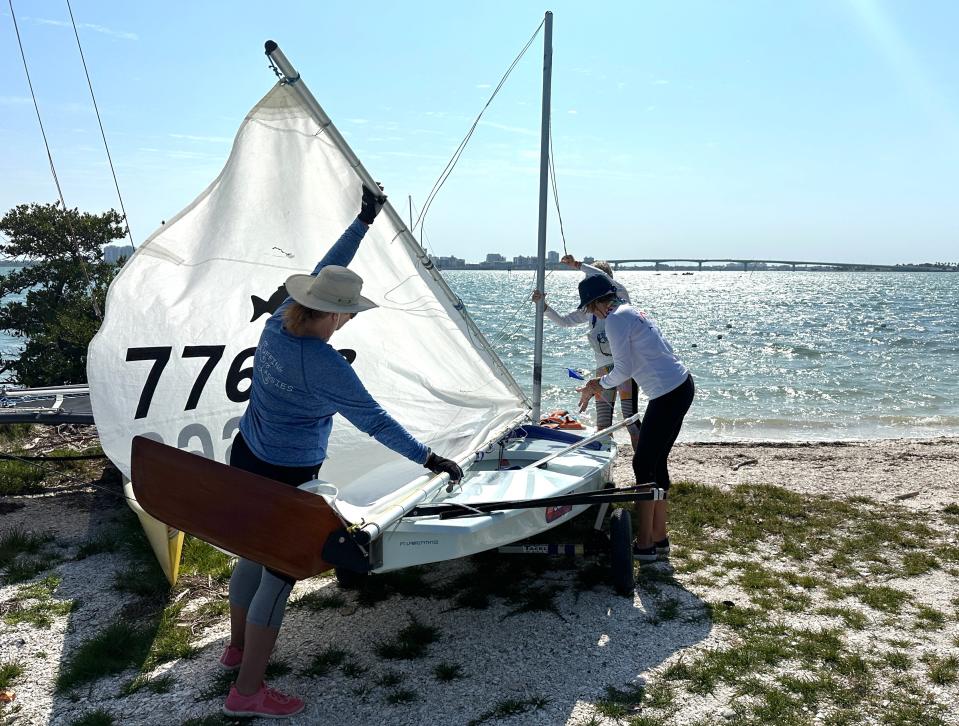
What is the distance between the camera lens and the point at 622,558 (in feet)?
15.2

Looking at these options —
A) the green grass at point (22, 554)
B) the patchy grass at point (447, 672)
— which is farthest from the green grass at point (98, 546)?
the patchy grass at point (447, 672)

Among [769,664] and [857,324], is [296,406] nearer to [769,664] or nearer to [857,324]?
[769,664]

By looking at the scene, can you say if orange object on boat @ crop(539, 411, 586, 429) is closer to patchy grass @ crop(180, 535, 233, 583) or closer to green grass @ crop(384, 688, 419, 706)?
patchy grass @ crop(180, 535, 233, 583)

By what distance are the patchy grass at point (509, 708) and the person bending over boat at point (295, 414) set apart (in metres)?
0.83

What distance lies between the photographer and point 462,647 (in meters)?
4.03

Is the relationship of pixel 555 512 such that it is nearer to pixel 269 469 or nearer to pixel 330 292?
pixel 269 469

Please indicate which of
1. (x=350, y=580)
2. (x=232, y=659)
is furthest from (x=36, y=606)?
(x=350, y=580)

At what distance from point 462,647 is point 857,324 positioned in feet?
141

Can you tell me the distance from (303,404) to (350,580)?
1.94m

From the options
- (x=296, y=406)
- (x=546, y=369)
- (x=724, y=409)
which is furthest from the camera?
(x=546, y=369)

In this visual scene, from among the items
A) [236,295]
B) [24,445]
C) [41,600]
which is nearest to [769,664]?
[236,295]

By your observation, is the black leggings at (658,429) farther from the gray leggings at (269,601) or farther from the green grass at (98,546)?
the green grass at (98,546)

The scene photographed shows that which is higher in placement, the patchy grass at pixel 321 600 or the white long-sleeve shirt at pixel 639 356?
the white long-sleeve shirt at pixel 639 356

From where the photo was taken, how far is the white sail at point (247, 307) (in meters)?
3.85
